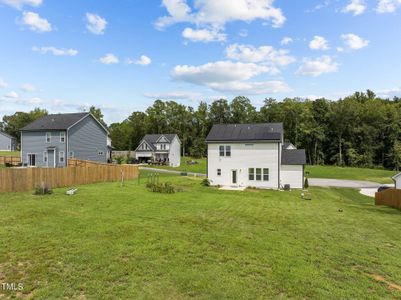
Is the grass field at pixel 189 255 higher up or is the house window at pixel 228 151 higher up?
the house window at pixel 228 151

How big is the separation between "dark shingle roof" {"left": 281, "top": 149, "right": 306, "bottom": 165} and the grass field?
17.7 meters

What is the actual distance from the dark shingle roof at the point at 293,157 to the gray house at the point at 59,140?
2562 centimetres

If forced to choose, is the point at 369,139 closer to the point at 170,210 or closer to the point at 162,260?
the point at 170,210

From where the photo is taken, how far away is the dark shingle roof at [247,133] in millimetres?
29812

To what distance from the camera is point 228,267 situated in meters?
6.70

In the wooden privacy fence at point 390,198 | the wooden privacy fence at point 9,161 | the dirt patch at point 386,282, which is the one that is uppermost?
the wooden privacy fence at point 9,161

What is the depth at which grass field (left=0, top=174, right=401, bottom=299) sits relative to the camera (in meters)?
5.64

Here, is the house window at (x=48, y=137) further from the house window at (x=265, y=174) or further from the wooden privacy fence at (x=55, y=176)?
the house window at (x=265, y=174)

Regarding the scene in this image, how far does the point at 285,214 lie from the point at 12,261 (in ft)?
37.2

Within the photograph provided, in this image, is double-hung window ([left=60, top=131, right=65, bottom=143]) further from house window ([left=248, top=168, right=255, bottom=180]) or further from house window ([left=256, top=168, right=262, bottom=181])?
house window ([left=256, top=168, right=262, bottom=181])

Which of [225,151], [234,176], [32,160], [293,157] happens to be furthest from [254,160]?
[32,160]

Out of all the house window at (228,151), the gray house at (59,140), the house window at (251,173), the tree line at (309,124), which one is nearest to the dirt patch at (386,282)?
the house window at (251,173)

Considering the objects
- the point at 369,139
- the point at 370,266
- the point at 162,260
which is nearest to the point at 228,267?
the point at 162,260

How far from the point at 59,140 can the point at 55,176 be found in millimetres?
18394
